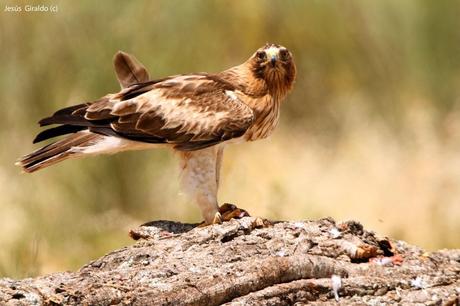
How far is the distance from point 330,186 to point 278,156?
0.74 metres

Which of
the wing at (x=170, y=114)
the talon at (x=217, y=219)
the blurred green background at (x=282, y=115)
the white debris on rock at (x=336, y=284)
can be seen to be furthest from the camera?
the blurred green background at (x=282, y=115)

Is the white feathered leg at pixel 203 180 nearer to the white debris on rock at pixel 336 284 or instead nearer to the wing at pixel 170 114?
the wing at pixel 170 114

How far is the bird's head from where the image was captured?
1087 centimetres

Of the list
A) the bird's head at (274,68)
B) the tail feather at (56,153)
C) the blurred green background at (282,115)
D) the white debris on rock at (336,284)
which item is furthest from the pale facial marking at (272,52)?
the blurred green background at (282,115)

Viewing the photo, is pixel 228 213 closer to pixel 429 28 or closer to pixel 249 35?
pixel 249 35

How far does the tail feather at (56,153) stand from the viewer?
33.2 ft

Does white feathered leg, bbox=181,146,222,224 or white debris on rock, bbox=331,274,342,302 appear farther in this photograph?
white feathered leg, bbox=181,146,222,224

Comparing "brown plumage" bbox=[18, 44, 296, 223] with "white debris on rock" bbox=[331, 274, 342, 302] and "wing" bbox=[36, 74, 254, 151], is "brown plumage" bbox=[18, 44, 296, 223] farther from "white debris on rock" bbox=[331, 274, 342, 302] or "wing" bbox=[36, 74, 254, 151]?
"white debris on rock" bbox=[331, 274, 342, 302]

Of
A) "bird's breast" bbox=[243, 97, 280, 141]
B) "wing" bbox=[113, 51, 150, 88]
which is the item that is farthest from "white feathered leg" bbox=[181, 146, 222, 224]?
"wing" bbox=[113, 51, 150, 88]

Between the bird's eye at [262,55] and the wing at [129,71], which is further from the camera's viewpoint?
the wing at [129,71]

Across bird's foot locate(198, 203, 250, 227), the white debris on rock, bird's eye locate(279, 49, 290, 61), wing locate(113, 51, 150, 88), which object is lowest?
the white debris on rock

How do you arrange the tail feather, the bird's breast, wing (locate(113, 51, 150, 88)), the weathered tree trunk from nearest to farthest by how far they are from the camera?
the weathered tree trunk
the tail feather
the bird's breast
wing (locate(113, 51, 150, 88))

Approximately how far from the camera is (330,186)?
52.8 ft

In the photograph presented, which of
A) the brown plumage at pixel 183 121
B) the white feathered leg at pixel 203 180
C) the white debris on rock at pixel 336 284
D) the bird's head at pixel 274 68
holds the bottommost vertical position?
the white debris on rock at pixel 336 284
